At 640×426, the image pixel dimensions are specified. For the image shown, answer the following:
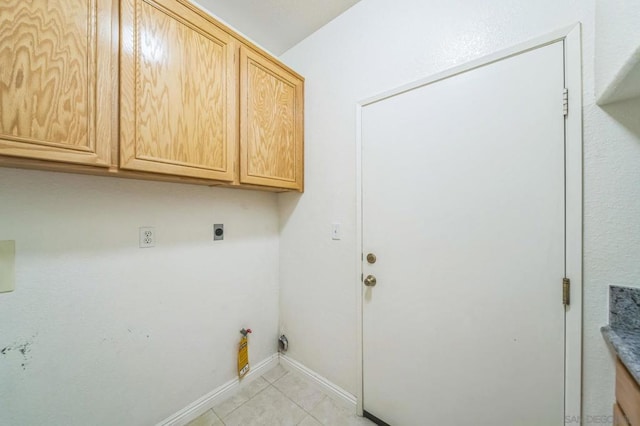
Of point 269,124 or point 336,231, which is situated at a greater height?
point 269,124

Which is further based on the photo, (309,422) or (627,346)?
(309,422)

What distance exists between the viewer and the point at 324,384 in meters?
1.58

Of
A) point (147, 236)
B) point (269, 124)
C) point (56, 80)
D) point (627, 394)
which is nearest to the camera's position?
A: point (627, 394)

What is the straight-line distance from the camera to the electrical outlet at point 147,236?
4.00 ft

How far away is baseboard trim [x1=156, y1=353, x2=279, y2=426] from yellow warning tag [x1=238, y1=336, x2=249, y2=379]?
0.06 m

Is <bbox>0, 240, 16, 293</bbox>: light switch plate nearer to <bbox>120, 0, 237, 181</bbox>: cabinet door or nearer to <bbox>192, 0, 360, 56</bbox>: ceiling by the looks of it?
<bbox>120, 0, 237, 181</bbox>: cabinet door

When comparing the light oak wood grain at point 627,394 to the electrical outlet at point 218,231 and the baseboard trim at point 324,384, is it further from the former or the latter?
the electrical outlet at point 218,231

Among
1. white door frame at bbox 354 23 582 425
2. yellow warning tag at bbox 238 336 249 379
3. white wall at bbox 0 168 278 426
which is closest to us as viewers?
white door frame at bbox 354 23 582 425

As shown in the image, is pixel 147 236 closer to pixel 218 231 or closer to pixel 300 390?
pixel 218 231

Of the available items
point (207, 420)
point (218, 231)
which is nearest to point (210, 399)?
point (207, 420)

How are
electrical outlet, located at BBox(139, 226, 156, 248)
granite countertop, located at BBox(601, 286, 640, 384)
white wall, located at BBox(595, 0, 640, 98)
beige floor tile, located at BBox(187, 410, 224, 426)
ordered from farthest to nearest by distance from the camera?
beige floor tile, located at BBox(187, 410, 224, 426), electrical outlet, located at BBox(139, 226, 156, 248), granite countertop, located at BBox(601, 286, 640, 384), white wall, located at BBox(595, 0, 640, 98)

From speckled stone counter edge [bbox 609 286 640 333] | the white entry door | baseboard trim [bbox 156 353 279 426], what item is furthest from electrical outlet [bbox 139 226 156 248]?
speckled stone counter edge [bbox 609 286 640 333]

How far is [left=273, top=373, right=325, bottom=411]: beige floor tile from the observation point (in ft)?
4.86

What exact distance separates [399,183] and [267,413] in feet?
5.20
